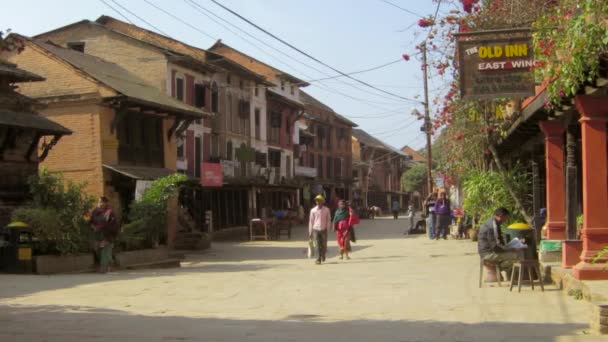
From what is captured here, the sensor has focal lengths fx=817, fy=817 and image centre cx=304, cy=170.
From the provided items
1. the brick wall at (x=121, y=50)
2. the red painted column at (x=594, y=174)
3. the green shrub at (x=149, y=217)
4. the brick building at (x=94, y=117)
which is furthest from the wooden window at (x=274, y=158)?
the red painted column at (x=594, y=174)

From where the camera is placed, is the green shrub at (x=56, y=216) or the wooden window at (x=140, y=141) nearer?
the green shrub at (x=56, y=216)

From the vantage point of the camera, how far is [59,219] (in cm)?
1862

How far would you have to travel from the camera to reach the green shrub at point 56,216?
1820cm

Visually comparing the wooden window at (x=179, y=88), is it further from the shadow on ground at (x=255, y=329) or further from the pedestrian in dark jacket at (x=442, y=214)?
the shadow on ground at (x=255, y=329)

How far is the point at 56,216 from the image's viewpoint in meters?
18.5

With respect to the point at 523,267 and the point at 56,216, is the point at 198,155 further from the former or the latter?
the point at 523,267

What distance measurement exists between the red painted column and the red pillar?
3703 mm

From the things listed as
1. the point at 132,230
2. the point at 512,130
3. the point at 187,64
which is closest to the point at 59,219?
the point at 132,230

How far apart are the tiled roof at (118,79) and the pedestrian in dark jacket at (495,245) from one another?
53.7 feet

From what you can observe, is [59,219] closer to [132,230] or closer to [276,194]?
[132,230]

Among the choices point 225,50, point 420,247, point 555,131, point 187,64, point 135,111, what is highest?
point 225,50

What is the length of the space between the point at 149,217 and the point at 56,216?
4200 mm

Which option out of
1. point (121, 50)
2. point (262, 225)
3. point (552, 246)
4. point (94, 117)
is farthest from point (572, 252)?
point (121, 50)

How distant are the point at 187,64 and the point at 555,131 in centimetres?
2494
